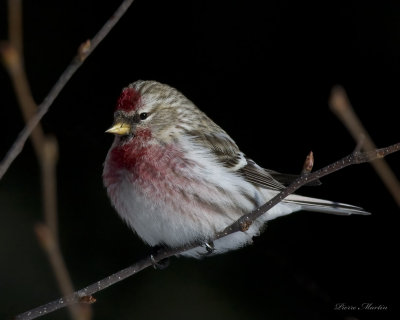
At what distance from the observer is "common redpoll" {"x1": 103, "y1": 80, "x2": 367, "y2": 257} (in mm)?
2586

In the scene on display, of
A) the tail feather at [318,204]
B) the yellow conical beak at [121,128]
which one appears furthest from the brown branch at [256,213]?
the tail feather at [318,204]

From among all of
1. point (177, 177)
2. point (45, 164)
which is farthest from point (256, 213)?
point (45, 164)

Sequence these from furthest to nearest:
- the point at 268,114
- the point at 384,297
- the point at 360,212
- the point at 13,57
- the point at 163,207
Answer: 1. the point at 268,114
2. the point at 384,297
3. the point at 360,212
4. the point at 163,207
5. the point at 13,57

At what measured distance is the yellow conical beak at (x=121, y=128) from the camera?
8.82 ft

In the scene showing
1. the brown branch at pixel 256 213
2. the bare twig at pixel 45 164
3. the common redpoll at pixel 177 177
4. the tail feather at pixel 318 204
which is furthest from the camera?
A: the tail feather at pixel 318 204

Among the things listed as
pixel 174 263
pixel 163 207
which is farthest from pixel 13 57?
pixel 174 263

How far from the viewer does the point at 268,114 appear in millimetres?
3861

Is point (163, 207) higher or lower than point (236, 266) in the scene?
higher

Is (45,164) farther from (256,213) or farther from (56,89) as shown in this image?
(256,213)

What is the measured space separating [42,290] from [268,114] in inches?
59.9

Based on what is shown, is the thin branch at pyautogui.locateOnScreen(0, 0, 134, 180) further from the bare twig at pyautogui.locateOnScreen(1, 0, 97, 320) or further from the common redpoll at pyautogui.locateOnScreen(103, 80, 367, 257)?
the common redpoll at pyautogui.locateOnScreen(103, 80, 367, 257)

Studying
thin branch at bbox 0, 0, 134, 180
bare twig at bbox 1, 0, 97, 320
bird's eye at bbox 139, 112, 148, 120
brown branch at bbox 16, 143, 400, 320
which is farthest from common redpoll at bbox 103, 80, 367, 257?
bare twig at bbox 1, 0, 97, 320

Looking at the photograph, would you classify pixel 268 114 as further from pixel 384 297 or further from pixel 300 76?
pixel 384 297

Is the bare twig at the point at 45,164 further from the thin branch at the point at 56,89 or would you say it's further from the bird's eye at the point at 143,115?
the bird's eye at the point at 143,115
